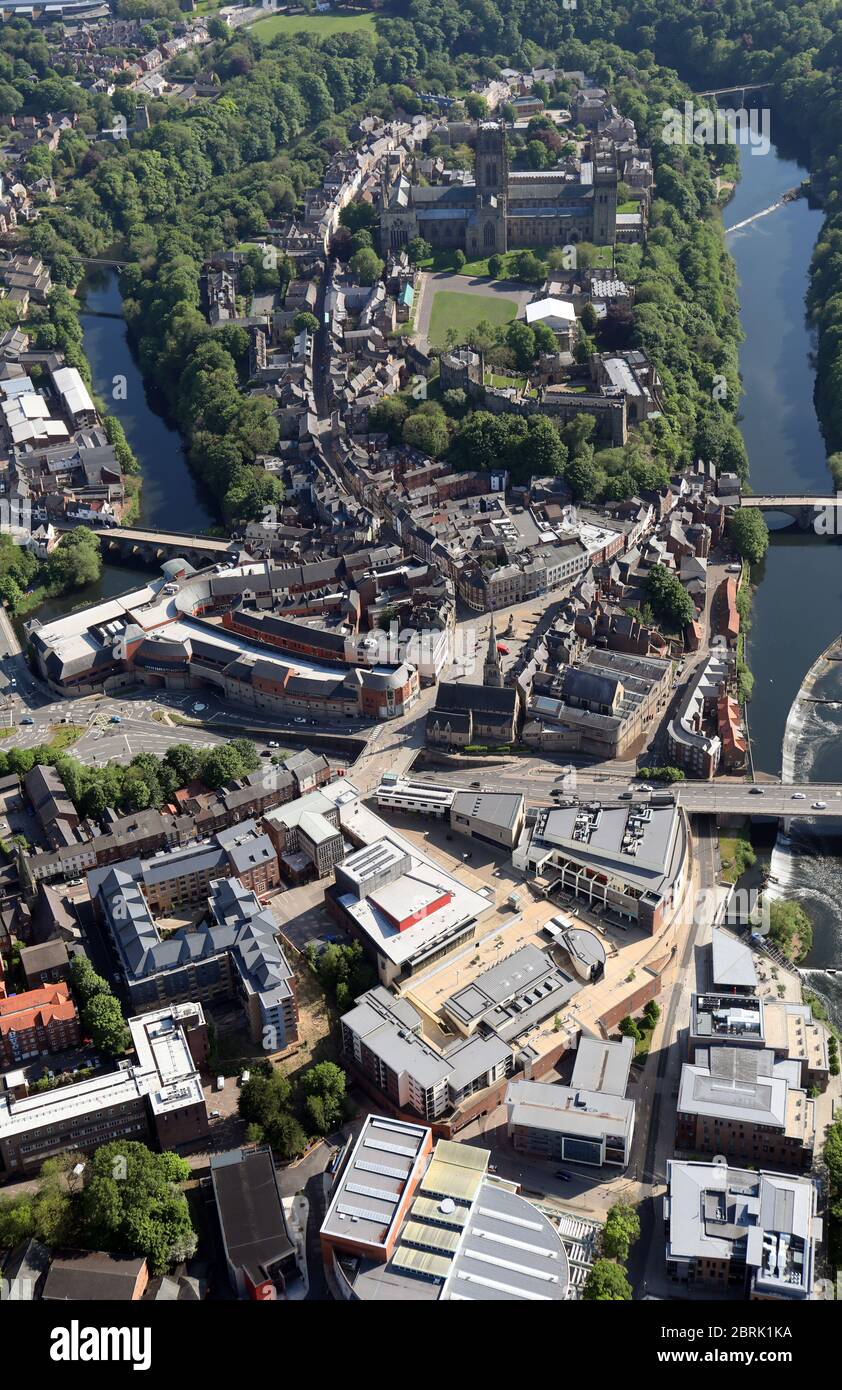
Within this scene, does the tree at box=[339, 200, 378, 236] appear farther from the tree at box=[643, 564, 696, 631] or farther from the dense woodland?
the tree at box=[643, 564, 696, 631]

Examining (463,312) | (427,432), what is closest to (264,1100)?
(427,432)

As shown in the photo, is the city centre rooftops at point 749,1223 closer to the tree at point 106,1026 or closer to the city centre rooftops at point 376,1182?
the city centre rooftops at point 376,1182

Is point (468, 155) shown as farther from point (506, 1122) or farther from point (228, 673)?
point (506, 1122)

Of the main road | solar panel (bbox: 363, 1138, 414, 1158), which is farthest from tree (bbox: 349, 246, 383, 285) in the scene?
solar panel (bbox: 363, 1138, 414, 1158)

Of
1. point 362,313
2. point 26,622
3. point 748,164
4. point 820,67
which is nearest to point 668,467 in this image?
point 362,313

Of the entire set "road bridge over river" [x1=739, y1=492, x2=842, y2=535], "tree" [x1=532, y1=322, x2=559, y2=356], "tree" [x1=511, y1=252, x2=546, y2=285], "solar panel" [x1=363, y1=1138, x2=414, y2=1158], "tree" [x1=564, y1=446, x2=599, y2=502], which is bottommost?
"solar panel" [x1=363, y1=1138, x2=414, y2=1158]
